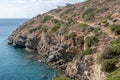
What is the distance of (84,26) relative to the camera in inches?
2995

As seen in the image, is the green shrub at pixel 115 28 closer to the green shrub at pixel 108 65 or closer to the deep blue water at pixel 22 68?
the deep blue water at pixel 22 68

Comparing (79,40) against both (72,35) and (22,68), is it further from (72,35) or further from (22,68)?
(22,68)

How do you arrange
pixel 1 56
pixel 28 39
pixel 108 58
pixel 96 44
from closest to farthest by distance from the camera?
1. pixel 108 58
2. pixel 96 44
3. pixel 1 56
4. pixel 28 39

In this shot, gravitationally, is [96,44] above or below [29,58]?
above

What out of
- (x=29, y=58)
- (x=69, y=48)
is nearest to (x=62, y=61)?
(x=69, y=48)

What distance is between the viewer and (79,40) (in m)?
70.0

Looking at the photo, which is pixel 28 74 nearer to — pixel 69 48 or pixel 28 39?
pixel 69 48

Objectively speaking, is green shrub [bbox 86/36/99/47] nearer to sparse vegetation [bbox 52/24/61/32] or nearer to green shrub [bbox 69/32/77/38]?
green shrub [bbox 69/32/77/38]

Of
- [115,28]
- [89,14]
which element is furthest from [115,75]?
[89,14]

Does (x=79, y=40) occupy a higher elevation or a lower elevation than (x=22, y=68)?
higher

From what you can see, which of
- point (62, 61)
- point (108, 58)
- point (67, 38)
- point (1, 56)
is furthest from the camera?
point (1, 56)

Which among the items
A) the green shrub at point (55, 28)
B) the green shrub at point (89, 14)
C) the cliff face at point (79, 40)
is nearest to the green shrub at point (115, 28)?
the cliff face at point (79, 40)

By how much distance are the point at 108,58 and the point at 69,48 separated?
980 inches

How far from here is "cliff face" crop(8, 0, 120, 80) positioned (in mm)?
50188
